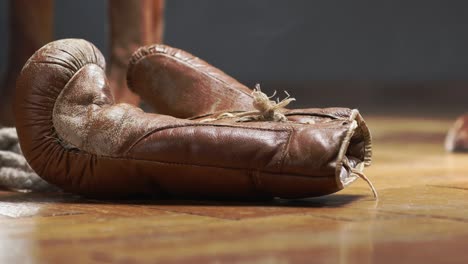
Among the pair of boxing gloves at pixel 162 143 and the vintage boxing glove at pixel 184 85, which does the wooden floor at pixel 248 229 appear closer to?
the pair of boxing gloves at pixel 162 143

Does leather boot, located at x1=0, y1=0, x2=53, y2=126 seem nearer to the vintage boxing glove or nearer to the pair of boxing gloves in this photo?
the vintage boxing glove

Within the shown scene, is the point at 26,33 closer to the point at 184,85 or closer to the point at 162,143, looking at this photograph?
the point at 184,85

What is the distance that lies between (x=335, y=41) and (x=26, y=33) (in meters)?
2.56

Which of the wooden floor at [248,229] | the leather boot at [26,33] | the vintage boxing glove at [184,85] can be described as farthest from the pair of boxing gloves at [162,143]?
the leather boot at [26,33]

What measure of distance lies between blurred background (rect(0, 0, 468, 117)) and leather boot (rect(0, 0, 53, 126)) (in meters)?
2.08

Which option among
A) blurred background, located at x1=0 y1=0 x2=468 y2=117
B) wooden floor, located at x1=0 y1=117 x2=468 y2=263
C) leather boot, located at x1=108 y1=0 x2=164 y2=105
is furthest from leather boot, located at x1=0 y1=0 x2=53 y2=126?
blurred background, located at x1=0 y1=0 x2=468 y2=117

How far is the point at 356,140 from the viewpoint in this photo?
1515mm

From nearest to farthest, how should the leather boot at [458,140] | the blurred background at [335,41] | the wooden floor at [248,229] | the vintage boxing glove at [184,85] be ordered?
1. the wooden floor at [248,229]
2. the vintage boxing glove at [184,85]
3. the leather boot at [458,140]
4. the blurred background at [335,41]

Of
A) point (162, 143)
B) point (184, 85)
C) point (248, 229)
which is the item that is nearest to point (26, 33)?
point (184, 85)

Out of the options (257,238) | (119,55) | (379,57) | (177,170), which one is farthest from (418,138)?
(379,57)

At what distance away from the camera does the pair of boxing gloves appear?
1378 millimetres

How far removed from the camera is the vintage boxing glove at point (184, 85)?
1705 millimetres

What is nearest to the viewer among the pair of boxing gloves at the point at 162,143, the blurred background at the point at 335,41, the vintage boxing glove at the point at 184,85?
the pair of boxing gloves at the point at 162,143

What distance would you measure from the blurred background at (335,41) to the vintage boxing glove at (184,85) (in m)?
3.24
